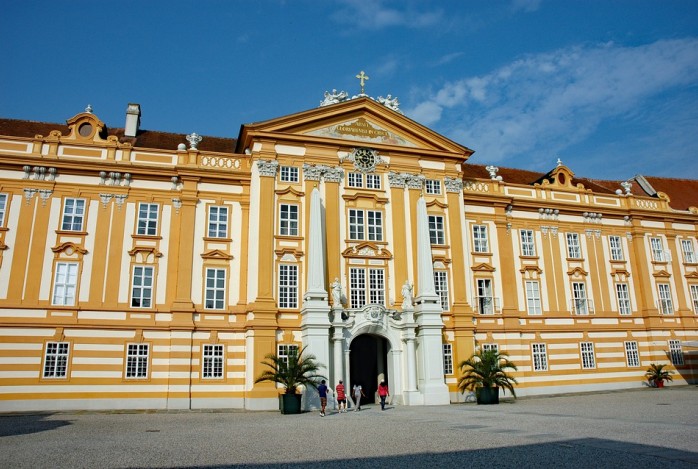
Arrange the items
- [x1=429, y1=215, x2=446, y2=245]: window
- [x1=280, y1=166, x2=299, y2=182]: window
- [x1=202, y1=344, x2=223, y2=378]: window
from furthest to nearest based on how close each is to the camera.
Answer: [x1=429, y1=215, x2=446, y2=245]: window < [x1=280, y1=166, x2=299, y2=182]: window < [x1=202, y1=344, x2=223, y2=378]: window

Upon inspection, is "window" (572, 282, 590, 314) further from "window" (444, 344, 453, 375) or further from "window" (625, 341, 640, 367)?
"window" (444, 344, 453, 375)

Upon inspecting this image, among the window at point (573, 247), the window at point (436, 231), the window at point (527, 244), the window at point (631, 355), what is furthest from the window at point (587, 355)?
the window at point (436, 231)

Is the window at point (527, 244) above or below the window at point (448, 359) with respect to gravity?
above

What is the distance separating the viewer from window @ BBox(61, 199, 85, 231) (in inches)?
1259

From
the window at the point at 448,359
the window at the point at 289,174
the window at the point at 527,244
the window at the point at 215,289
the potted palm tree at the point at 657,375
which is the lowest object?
the potted palm tree at the point at 657,375

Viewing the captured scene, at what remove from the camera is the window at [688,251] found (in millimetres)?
45469

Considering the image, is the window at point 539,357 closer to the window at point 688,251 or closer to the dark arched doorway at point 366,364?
the dark arched doorway at point 366,364

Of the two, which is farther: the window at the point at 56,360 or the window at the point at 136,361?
the window at the point at 136,361

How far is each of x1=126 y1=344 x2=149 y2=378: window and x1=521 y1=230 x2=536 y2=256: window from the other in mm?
25219

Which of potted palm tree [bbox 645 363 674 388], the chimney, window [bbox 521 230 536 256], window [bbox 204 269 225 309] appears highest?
the chimney

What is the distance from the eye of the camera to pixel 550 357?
38781 millimetres

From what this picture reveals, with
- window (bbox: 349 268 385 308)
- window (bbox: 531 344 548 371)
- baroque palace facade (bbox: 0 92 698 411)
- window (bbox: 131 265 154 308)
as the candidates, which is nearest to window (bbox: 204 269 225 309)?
baroque palace facade (bbox: 0 92 698 411)

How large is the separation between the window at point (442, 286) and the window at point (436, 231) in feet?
6.45

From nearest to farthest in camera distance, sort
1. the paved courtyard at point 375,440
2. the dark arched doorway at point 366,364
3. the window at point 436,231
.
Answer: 1. the paved courtyard at point 375,440
2. the dark arched doorway at point 366,364
3. the window at point 436,231
